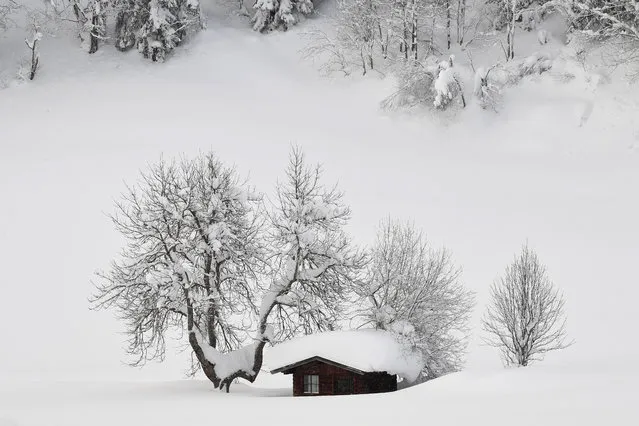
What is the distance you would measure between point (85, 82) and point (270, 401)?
113ft

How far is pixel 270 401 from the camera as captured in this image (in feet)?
78.2

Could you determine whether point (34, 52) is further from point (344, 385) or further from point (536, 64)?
point (344, 385)

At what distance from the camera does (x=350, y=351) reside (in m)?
26.2

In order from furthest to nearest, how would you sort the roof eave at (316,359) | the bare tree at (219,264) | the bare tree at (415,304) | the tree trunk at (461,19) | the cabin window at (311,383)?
the tree trunk at (461,19), the bare tree at (415,304), the cabin window at (311,383), the bare tree at (219,264), the roof eave at (316,359)

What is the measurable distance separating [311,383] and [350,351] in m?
2.16

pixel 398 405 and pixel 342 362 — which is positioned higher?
pixel 342 362

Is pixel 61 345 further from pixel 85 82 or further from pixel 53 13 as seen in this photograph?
pixel 53 13

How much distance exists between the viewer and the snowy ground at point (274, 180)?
28.7m

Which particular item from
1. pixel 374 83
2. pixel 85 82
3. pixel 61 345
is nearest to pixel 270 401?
pixel 61 345

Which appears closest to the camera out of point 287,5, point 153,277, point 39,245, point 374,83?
point 153,277

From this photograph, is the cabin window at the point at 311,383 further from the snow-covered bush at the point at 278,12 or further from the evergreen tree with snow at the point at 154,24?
the snow-covered bush at the point at 278,12

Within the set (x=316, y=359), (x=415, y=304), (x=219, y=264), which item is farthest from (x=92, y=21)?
(x=316, y=359)

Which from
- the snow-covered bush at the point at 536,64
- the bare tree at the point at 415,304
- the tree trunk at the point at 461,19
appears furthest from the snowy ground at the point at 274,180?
the tree trunk at the point at 461,19

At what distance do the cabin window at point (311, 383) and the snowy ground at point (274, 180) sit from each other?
1849 millimetres
